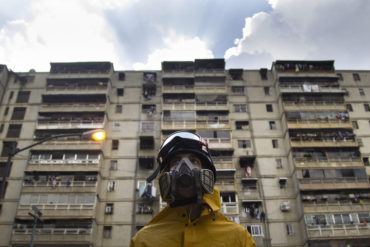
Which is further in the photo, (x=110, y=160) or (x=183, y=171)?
(x=110, y=160)

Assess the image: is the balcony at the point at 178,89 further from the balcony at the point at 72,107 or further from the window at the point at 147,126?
the balcony at the point at 72,107

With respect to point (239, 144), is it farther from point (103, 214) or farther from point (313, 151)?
point (103, 214)

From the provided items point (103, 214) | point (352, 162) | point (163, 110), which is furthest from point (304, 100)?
point (103, 214)

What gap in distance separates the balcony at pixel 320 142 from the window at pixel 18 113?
109ft

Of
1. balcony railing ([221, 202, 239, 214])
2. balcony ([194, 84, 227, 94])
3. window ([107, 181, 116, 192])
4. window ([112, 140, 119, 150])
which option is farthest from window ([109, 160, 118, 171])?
balcony ([194, 84, 227, 94])

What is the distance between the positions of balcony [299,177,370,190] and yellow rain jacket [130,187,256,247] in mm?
32466

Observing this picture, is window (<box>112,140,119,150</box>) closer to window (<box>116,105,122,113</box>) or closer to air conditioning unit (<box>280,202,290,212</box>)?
window (<box>116,105,122,113</box>)

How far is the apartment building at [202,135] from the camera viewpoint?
32.0 metres

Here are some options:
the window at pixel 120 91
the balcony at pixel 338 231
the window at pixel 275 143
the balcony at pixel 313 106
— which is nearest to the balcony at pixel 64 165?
the window at pixel 120 91

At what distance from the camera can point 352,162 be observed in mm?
34875

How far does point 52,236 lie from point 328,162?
30010mm

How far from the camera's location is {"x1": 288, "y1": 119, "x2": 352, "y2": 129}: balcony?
37188 mm

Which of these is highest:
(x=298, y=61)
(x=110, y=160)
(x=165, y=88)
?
(x=298, y=61)

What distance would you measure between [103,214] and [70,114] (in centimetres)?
1353
